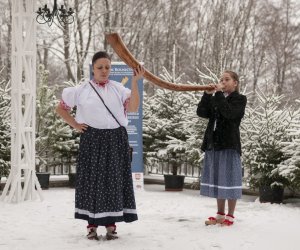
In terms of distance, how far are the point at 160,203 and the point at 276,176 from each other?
1733 mm

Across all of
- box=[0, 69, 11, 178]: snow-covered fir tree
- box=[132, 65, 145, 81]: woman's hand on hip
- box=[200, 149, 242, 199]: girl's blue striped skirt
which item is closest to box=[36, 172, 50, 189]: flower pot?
box=[0, 69, 11, 178]: snow-covered fir tree

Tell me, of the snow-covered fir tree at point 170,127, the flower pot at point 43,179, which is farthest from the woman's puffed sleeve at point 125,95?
the flower pot at point 43,179

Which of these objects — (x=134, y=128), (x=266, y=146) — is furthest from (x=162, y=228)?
(x=134, y=128)

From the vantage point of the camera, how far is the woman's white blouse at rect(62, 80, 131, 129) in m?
4.96

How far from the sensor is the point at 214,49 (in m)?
19.3

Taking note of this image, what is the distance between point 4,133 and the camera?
915cm

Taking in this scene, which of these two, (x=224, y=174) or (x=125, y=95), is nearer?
(x=125, y=95)

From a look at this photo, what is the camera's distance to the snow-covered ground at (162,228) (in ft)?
16.3

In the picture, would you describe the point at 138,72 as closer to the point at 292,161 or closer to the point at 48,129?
the point at 292,161

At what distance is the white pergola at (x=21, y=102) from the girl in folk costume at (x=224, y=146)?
2.91 meters

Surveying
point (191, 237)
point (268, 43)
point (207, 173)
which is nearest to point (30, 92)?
point (207, 173)

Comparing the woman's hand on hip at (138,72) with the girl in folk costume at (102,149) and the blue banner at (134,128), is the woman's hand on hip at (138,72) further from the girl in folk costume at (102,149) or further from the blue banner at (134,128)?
the blue banner at (134,128)

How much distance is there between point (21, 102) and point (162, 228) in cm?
307

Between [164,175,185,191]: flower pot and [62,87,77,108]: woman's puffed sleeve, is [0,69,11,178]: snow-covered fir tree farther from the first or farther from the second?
[62,87,77,108]: woman's puffed sleeve
